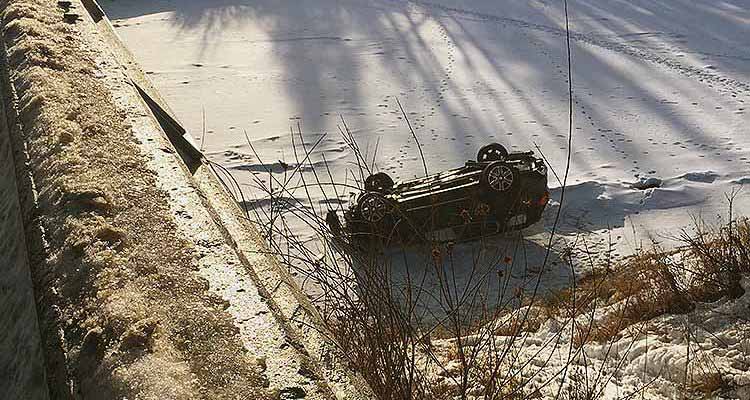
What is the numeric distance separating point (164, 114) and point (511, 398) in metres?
1.95

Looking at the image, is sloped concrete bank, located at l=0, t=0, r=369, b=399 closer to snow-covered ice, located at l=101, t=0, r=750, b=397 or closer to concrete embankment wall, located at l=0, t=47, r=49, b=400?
concrete embankment wall, located at l=0, t=47, r=49, b=400

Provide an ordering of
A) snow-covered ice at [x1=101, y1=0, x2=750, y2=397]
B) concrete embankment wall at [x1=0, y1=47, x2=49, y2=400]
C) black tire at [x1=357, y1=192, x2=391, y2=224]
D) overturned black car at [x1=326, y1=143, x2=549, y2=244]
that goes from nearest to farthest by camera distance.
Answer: concrete embankment wall at [x1=0, y1=47, x2=49, y2=400] → black tire at [x1=357, y1=192, x2=391, y2=224] → overturned black car at [x1=326, y1=143, x2=549, y2=244] → snow-covered ice at [x1=101, y1=0, x2=750, y2=397]

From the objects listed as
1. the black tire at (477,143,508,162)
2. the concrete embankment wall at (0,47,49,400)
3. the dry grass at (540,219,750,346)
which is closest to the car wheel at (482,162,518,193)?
the black tire at (477,143,508,162)

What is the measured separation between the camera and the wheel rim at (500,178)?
666 cm

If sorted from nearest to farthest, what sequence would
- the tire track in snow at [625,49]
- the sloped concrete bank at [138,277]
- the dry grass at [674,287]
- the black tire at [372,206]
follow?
the sloped concrete bank at [138,277] < the dry grass at [674,287] < the black tire at [372,206] < the tire track in snow at [625,49]

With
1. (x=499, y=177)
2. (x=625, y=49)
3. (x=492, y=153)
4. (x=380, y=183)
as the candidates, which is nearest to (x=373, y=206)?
(x=380, y=183)

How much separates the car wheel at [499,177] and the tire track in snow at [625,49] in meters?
4.50

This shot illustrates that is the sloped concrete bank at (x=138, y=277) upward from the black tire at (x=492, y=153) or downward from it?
upward

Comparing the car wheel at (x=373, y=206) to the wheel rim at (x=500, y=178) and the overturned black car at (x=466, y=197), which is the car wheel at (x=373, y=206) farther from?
the wheel rim at (x=500, y=178)

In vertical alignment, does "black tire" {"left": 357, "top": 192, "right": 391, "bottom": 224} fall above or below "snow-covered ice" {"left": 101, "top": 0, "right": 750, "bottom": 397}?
above

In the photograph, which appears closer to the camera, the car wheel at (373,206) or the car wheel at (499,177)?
the car wheel at (373,206)

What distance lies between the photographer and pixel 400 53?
12188 millimetres

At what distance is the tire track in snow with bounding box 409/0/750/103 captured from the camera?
10359mm

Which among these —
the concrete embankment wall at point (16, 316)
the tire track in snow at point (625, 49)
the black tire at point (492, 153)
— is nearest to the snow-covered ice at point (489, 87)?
the tire track in snow at point (625, 49)
